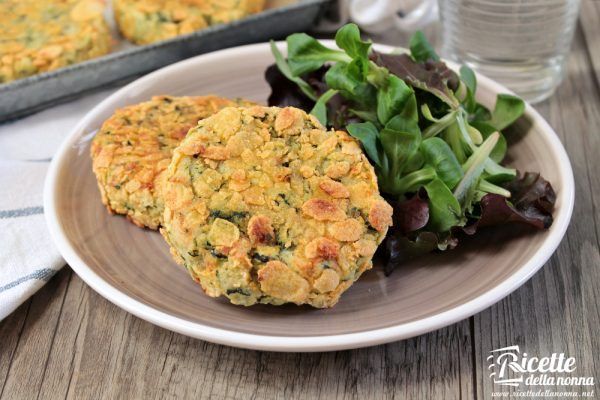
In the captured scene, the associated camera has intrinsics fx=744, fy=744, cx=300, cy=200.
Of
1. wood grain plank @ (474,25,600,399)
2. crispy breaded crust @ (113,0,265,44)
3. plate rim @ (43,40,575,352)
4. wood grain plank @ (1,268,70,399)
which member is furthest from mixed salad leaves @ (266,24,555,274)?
wood grain plank @ (1,268,70,399)

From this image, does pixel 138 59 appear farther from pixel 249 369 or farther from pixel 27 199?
pixel 249 369

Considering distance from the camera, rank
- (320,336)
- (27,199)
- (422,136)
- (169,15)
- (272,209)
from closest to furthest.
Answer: (320,336) → (272,209) → (422,136) → (27,199) → (169,15)

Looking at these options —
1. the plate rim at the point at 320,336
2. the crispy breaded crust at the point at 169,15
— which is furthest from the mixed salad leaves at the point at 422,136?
the crispy breaded crust at the point at 169,15

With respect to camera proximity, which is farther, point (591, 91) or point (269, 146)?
point (591, 91)

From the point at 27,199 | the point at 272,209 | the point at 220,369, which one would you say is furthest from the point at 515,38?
the point at 27,199

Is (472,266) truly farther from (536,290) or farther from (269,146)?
(269,146)

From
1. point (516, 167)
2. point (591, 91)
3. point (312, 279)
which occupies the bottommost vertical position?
point (591, 91)

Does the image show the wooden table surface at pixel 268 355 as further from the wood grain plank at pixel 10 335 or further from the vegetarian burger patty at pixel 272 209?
the vegetarian burger patty at pixel 272 209

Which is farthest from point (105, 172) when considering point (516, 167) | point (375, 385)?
point (516, 167)
